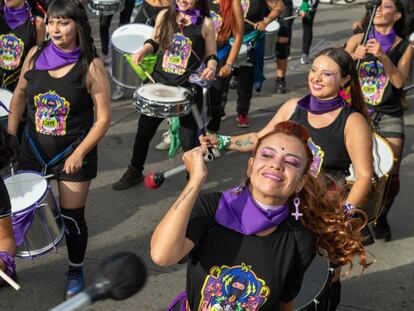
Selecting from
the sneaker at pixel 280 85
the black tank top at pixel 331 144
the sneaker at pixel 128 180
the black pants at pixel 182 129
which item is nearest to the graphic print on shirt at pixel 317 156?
the black tank top at pixel 331 144

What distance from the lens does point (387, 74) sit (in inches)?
187

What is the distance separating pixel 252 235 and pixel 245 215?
8 centimetres

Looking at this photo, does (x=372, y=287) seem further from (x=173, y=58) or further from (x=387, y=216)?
(x=173, y=58)

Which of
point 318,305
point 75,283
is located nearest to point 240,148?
point 318,305

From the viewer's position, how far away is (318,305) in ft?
9.84

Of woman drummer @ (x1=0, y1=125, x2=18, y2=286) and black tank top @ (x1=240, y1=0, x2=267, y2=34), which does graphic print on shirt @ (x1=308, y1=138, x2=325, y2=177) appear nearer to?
woman drummer @ (x1=0, y1=125, x2=18, y2=286)

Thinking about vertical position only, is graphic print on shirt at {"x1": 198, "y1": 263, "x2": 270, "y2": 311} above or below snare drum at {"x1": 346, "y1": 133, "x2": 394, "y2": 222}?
above

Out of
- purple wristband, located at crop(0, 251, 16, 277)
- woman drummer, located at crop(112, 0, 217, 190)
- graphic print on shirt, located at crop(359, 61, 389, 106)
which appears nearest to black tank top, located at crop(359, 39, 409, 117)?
graphic print on shirt, located at crop(359, 61, 389, 106)

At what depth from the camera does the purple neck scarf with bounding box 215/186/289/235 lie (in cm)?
248

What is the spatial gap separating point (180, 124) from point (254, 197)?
3015 millimetres

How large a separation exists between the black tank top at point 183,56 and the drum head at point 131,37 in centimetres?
105

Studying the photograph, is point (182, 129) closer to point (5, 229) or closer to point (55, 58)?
point (55, 58)

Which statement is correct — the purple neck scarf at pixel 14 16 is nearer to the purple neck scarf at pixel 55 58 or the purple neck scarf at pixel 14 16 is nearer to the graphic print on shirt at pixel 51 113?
the purple neck scarf at pixel 55 58

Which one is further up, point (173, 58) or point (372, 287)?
point (173, 58)
